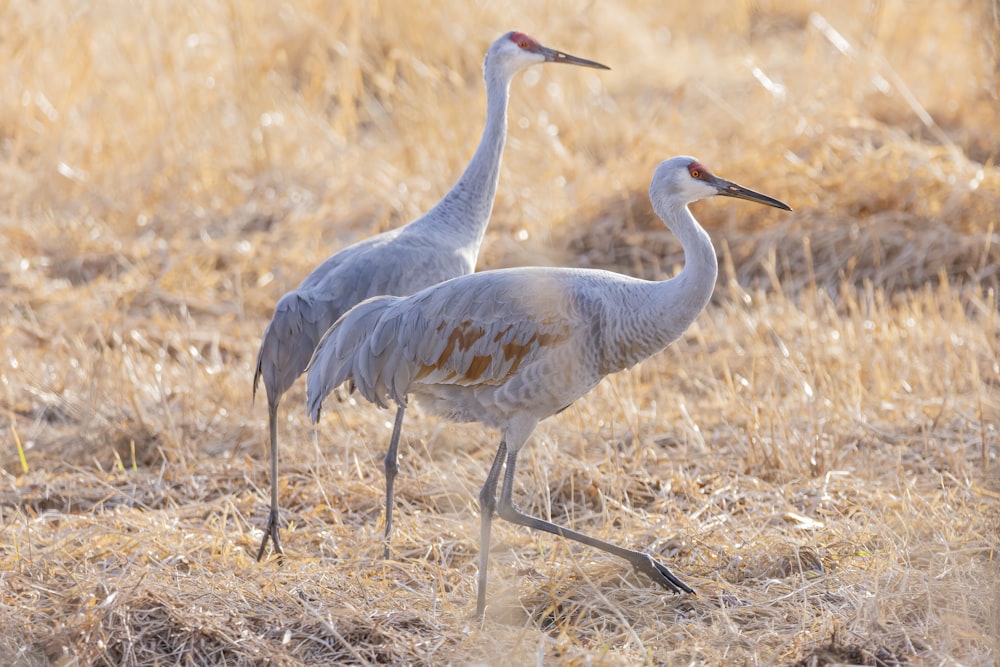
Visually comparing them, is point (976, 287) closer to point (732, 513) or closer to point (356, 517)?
point (732, 513)

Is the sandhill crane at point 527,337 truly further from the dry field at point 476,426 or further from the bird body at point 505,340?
the dry field at point 476,426

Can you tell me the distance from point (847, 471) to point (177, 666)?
2.27 m

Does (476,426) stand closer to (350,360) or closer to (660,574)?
(350,360)

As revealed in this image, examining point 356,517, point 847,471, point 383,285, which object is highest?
point 383,285

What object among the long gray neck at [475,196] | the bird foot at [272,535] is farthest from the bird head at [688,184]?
the bird foot at [272,535]

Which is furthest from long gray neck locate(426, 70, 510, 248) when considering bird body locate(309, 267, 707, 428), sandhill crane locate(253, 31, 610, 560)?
bird body locate(309, 267, 707, 428)

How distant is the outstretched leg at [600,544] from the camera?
345cm

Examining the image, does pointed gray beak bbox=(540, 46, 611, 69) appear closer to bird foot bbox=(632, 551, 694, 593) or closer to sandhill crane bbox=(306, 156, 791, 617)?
sandhill crane bbox=(306, 156, 791, 617)

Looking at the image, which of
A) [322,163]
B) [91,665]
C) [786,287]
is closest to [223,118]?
[322,163]

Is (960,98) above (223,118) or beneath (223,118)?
above

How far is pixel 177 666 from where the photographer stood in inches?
121

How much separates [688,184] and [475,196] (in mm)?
1245

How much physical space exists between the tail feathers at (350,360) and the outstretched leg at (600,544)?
44 centimetres

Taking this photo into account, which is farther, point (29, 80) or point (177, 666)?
point (29, 80)
